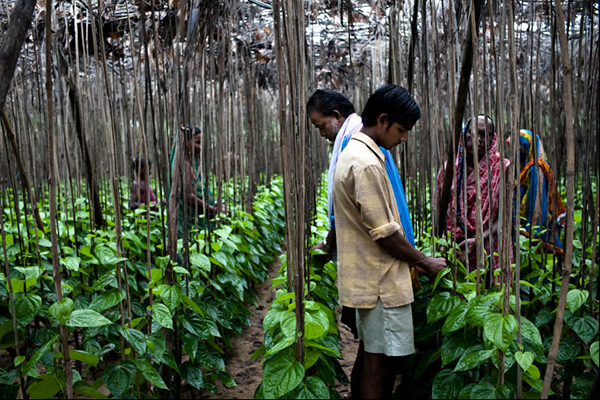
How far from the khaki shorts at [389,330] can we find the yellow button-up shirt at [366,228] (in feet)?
0.10

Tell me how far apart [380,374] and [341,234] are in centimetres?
42

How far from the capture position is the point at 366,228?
56.0 inches

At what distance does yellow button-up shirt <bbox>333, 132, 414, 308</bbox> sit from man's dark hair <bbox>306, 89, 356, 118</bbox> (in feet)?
2.36

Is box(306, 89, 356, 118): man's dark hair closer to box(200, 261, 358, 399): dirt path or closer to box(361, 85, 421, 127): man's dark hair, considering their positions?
box(361, 85, 421, 127): man's dark hair

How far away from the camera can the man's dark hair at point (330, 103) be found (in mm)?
2152

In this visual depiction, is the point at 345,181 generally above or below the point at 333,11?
below

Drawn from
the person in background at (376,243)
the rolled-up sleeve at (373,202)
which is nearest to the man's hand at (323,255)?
the person in background at (376,243)

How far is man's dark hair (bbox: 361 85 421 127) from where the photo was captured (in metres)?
1.40

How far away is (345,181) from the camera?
4.63 ft

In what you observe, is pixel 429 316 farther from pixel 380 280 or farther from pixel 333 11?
pixel 333 11

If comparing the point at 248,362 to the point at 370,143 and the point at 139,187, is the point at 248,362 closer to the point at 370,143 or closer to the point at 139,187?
the point at 139,187

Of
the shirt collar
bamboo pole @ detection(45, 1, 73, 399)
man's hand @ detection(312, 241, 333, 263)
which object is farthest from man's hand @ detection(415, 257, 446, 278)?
bamboo pole @ detection(45, 1, 73, 399)

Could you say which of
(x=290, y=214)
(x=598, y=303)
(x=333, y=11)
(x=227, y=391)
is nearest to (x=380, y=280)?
(x=290, y=214)

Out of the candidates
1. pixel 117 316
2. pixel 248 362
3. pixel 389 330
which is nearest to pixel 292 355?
pixel 389 330
